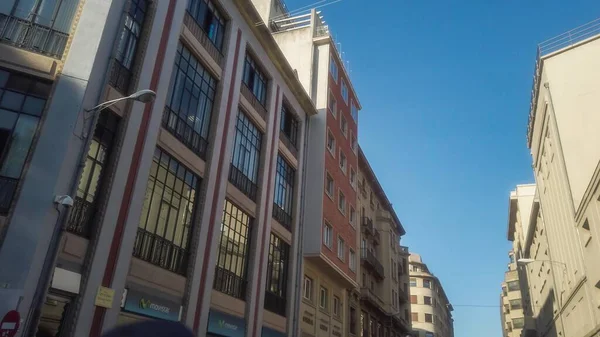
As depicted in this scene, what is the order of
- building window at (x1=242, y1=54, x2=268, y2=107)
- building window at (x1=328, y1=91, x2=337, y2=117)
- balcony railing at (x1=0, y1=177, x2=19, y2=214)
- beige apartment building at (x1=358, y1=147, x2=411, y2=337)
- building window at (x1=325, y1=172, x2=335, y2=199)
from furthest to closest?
beige apartment building at (x1=358, y1=147, x2=411, y2=337)
building window at (x1=328, y1=91, x2=337, y2=117)
building window at (x1=325, y1=172, x2=335, y2=199)
building window at (x1=242, y1=54, x2=268, y2=107)
balcony railing at (x1=0, y1=177, x2=19, y2=214)

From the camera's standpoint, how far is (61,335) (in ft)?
37.1

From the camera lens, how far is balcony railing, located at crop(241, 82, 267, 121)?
21.4 m

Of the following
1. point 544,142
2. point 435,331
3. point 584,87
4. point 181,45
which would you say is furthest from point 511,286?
point 181,45

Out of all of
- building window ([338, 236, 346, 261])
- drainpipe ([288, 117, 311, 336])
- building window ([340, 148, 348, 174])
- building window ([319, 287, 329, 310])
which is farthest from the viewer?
building window ([340, 148, 348, 174])

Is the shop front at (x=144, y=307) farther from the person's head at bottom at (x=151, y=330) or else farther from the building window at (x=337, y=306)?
the building window at (x=337, y=306)

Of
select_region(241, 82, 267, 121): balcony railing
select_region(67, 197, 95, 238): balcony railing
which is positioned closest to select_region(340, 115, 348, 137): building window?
select_region(241, 82, 267, 121): balcony railing

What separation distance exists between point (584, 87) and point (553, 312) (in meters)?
17.3

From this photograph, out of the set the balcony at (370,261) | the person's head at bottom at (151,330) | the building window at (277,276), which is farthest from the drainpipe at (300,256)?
the person's head at bottom at (151,330)

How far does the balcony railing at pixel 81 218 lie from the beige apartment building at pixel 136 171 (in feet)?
0.13

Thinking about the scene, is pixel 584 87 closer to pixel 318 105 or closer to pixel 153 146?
pixel 318 105

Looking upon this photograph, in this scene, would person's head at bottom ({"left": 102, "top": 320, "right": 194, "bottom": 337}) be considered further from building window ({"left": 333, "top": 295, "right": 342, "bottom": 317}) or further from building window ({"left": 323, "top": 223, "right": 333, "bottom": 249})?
building window ({"left": 333, "top": 295, "right": 342, "bottom": 317})

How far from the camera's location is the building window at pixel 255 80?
72.5ft

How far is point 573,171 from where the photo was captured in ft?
81.9

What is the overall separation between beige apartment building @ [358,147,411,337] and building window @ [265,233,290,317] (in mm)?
11655
